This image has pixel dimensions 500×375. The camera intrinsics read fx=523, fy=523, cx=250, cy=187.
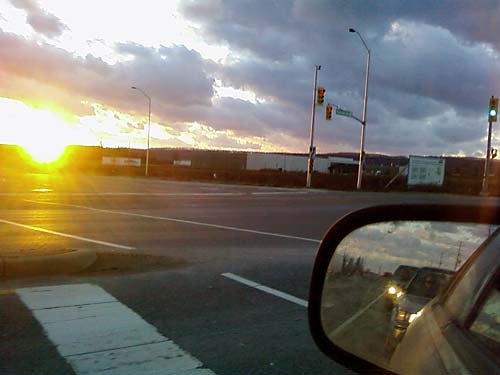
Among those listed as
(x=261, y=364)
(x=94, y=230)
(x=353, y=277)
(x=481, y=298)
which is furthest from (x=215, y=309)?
(x=94, y=230)

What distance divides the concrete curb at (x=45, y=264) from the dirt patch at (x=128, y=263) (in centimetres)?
15

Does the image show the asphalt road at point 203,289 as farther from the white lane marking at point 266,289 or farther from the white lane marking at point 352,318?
the white lane marking at point 352,318

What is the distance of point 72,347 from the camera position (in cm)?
437

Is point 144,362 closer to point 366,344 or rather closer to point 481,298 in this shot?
point 366,344

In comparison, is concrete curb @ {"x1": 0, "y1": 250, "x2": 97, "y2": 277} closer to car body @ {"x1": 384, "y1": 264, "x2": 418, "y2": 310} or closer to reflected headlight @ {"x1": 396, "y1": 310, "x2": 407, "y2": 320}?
car body @ {"x1": 384, "y1": 264, "x2": 418, "y2": 310}

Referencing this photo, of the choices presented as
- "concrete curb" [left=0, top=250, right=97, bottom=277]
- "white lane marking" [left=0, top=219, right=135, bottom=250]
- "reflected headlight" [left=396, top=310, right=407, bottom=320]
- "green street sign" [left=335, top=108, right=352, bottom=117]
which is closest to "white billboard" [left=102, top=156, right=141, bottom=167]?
"green street sign" [left=335, top=108, right=352, bottom=117]

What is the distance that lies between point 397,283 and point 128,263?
592 centimetres

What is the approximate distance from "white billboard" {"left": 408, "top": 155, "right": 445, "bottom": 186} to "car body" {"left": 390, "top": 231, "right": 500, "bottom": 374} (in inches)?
2037

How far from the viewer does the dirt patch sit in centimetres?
745

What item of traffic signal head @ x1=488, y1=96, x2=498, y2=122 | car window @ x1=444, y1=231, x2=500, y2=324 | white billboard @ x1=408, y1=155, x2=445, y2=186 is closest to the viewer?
car window @ x1=444, y1=231, x2=500, y2=324

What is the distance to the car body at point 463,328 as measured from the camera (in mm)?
1708

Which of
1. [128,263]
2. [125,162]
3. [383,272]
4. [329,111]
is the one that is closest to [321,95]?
[329,111]

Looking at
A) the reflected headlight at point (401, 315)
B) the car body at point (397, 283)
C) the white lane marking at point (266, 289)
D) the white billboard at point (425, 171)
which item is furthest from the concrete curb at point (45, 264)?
the white billboard at point (425, 171)

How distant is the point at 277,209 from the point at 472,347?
730 inches
